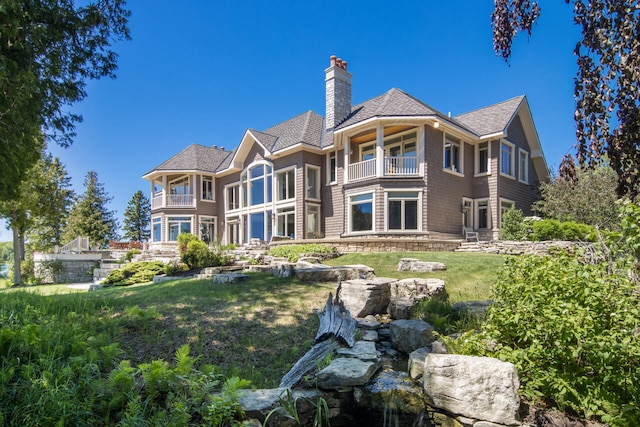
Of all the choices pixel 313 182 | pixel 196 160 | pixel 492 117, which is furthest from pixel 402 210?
pixel 196 160

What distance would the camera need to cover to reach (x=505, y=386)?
3.17 metres

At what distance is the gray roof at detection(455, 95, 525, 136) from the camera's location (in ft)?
61.1

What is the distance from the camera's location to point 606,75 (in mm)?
4039

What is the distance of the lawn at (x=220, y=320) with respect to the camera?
4742 mm

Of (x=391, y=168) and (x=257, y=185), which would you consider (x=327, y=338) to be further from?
(x=257, y=185)

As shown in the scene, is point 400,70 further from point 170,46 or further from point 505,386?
point 505,386

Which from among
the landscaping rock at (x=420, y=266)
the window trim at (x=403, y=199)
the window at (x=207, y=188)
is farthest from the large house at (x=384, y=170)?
the landscaping rock at (x=420, y=266)

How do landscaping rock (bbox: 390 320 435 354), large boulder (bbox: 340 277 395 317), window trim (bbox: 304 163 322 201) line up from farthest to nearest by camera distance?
1. window trim (bbox: 304 163 322 201)
2. large boulder (bbox: 340 277 395 317)
3. landscaping rock (bbox: 390 320 435 354)

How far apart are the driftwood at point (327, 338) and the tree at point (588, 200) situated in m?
15.7

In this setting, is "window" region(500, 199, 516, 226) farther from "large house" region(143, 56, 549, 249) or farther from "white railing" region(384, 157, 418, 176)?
"white railing" region(384, 157, 418, 176)

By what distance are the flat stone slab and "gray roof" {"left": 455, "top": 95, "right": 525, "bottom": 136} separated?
1684 cm

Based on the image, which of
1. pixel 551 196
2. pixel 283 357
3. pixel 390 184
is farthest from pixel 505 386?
pixel 551 196

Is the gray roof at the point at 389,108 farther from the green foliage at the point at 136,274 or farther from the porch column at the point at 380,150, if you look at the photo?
the green foliage at the point at 136,274

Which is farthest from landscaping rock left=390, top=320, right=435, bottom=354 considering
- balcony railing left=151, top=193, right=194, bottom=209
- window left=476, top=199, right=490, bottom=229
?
balcony railing left=151, top=193, right=194, bottom=209
